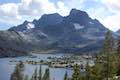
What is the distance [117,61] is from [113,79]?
25.9 m

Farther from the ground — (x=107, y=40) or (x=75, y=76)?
(x=107, y=40)

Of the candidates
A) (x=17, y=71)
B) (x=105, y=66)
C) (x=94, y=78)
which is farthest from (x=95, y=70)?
(x=17, y=71)

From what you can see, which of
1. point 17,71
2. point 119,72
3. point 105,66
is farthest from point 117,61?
point 17,71

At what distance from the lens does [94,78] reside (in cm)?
9631

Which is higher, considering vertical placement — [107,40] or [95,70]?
[107,40]

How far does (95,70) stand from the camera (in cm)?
9806

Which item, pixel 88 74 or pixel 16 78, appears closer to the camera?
pixel 88 74

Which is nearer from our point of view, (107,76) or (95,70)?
(107,76)

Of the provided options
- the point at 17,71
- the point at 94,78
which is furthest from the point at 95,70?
the point at 17,71

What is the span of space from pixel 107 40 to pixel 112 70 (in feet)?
25.1

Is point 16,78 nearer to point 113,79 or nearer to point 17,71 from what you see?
point 17,71

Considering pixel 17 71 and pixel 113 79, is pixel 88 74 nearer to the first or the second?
pixel 113 79

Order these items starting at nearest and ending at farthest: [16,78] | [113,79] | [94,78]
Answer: [113,79], [94,78], [16,78]

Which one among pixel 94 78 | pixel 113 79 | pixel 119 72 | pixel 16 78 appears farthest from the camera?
pixel 16 78
